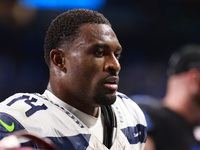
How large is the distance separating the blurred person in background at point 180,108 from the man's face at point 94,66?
828 millimetres

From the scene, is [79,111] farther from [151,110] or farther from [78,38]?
[151,110]

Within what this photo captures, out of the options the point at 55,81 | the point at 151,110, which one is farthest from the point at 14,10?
the point at 55,81

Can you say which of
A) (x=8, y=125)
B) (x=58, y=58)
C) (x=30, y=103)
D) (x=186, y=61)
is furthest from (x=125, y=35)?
(x=8, y=125)

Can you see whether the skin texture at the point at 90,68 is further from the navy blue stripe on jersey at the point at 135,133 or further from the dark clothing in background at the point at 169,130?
the dark clothing in background at the point at 169,130

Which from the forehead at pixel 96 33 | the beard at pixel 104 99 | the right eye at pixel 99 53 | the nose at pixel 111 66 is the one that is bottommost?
the beard at pixel 104 99

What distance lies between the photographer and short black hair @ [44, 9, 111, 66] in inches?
62.9

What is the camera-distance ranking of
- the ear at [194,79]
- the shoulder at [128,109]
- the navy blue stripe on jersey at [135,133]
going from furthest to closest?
the ear at [194,79]
the shoulder at [128,109]
the navy blue stripe on jersey at [135,133]

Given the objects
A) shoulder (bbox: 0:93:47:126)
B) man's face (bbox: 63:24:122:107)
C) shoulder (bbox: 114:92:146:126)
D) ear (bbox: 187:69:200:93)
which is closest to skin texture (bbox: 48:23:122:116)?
man's face (bbox: 63:24:122:107)

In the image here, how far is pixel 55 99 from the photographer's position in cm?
163

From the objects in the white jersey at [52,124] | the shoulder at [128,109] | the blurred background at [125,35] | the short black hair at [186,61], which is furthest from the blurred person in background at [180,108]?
the blurred background at [125,35]

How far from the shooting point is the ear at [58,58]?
5.33 feet

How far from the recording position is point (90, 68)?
1565mm

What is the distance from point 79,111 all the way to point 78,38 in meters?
0.28

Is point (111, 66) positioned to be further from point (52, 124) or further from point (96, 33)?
point (52, 124)
